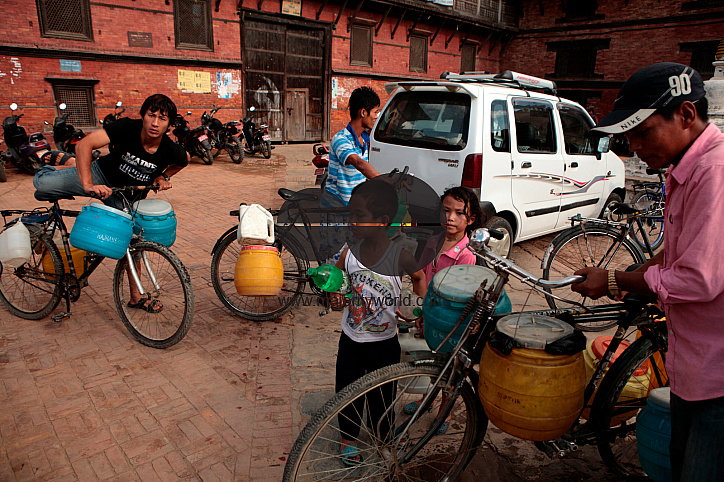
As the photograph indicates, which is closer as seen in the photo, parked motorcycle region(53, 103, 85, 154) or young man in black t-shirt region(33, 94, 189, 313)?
young man in black t-shirt region(33, 94, 189, 313)

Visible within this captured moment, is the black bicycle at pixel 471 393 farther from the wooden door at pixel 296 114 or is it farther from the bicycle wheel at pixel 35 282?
the wooden door at pixel 296 114

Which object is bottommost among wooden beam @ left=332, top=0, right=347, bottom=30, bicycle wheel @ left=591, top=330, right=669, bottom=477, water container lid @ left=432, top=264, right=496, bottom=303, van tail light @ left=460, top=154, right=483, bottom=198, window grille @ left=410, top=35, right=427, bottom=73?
bicycle wheel @ left=591, top=330, right=669, bottom=477

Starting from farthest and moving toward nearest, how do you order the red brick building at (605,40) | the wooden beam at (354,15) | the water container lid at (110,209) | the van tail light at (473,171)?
the red brick building at (605,40)
the wooden beam at (354,15)
the van tail light at (473,171)
the water container lid at (110,209)

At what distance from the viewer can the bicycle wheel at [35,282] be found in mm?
3893

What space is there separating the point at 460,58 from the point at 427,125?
62.2 feet

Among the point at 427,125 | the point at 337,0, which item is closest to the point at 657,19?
the point at 337,0

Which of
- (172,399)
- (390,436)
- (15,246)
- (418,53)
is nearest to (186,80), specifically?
(418,53)

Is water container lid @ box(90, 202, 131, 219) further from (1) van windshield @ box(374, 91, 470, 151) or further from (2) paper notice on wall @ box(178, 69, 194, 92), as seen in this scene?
(2) paper notice on wall @ box(178, 69, 194, 92)

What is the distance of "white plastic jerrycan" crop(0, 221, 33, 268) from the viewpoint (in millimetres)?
3660

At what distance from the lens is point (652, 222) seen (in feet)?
16.7

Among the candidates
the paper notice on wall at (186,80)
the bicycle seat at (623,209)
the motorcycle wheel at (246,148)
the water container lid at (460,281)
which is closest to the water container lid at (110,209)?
the water container lid at (460,281)

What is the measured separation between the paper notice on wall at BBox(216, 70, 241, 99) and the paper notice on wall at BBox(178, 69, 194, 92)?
81 cm

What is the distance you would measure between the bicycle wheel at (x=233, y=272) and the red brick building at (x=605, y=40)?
20.1 metres

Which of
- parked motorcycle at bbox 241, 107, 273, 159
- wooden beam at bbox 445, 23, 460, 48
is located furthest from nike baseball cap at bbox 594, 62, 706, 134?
wooden beam at bbox 445, 23, 460, 48
